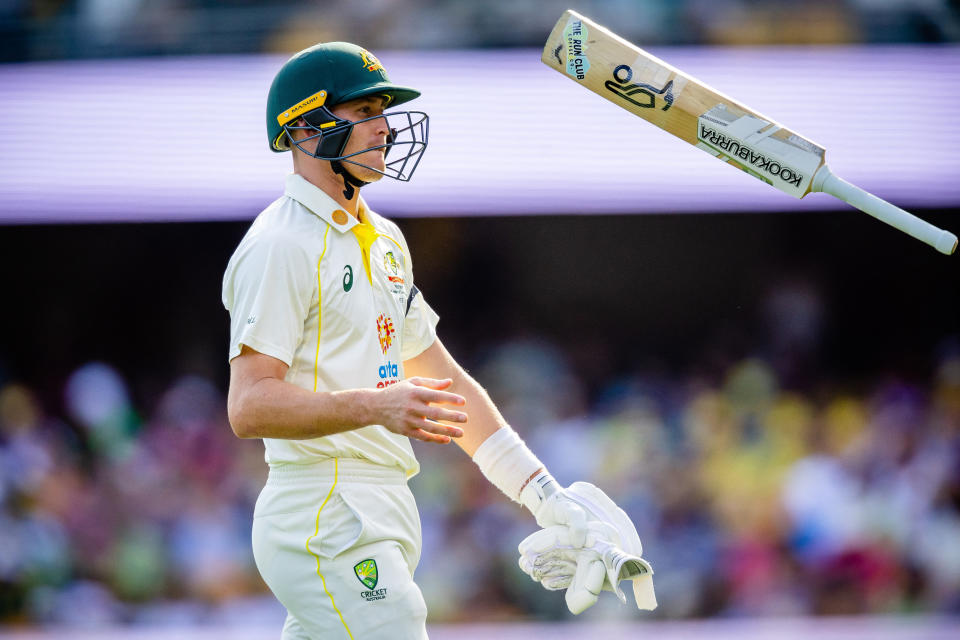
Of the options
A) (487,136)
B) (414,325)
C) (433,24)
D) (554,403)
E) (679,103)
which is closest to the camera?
(679,103)

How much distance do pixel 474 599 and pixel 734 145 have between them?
4.13 meters

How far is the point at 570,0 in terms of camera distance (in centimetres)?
670

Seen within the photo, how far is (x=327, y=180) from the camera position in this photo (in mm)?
2527

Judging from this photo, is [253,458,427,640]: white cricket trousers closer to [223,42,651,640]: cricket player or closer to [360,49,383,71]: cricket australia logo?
[223,42,651,640]: cricket player

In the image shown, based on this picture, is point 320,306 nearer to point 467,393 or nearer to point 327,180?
point 327,180

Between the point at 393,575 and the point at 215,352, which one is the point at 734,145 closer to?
the point at 393,575

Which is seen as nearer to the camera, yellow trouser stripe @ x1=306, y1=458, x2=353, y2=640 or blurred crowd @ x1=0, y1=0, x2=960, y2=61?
yellow trouser stripe @ x1=306, y1=458, x2=353, y2=640

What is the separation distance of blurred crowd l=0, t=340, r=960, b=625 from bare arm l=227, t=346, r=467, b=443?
13.7ft

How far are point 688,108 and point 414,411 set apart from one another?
0.99 metres

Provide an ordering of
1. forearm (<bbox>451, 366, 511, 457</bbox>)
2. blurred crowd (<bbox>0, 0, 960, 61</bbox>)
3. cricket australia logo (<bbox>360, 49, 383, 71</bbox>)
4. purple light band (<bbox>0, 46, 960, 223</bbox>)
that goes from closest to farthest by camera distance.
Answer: cricket australia logo (<bbox>360, 49, 383, 71</bbox>) → forearm (<bbox>451, 366, 511, 457</bbox>) → purple light band (<bbox>0, 46, 960, 223</bbox>) → blurred crowd (<bbox>0, 0, 960, 61</bbox>)

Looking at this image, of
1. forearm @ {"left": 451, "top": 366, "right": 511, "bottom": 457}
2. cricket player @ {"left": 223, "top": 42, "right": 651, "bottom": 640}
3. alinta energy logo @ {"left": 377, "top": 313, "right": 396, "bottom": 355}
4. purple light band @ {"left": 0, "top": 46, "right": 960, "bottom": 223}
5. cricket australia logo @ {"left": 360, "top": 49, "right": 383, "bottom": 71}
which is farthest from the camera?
purple light band @ {"left": 0, "top": 46, "right": 960, "bottom": 223}

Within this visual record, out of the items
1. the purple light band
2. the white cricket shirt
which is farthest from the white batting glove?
the purple light band

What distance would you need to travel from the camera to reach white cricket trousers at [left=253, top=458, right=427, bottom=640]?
226cm

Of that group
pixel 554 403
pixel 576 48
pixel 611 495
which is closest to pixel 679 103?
pixel 576 48
